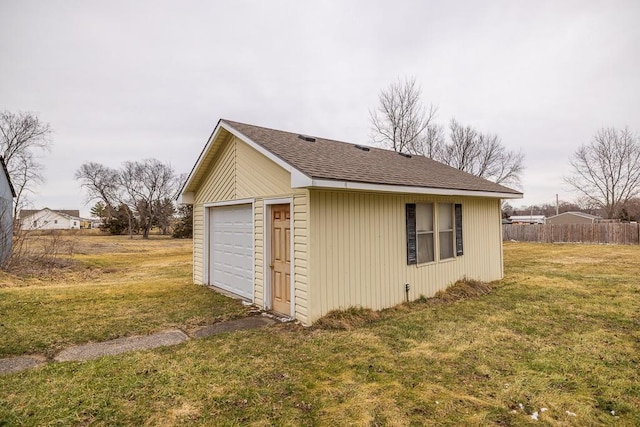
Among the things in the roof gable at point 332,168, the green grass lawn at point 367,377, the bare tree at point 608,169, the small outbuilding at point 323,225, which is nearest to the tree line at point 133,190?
the small outbuilding at point 323,225

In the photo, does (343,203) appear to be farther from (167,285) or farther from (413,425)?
(167,285)

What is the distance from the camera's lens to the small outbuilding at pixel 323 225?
5.84 meters

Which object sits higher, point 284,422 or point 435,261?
point 435,261

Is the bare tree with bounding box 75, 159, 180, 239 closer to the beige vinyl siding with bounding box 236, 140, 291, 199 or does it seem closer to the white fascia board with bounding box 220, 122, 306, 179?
the beige vinyl siding with bounding box 236, 140, 291, 199

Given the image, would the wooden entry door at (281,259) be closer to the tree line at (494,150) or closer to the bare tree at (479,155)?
the tree line at (494,150)

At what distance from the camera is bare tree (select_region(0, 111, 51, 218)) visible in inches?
1309

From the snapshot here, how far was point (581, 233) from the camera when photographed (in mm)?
23484

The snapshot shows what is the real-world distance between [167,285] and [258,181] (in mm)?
4860

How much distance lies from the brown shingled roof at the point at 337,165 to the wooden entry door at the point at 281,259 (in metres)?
1.15

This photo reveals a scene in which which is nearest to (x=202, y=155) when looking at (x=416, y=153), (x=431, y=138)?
(x=416, y=153)

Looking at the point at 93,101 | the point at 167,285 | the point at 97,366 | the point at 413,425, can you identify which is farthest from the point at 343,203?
the point at 93,101

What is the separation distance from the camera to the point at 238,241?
8078 mm

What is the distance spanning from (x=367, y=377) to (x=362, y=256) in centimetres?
277

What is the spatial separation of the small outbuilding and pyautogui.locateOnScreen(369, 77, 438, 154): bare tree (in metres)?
15.5
